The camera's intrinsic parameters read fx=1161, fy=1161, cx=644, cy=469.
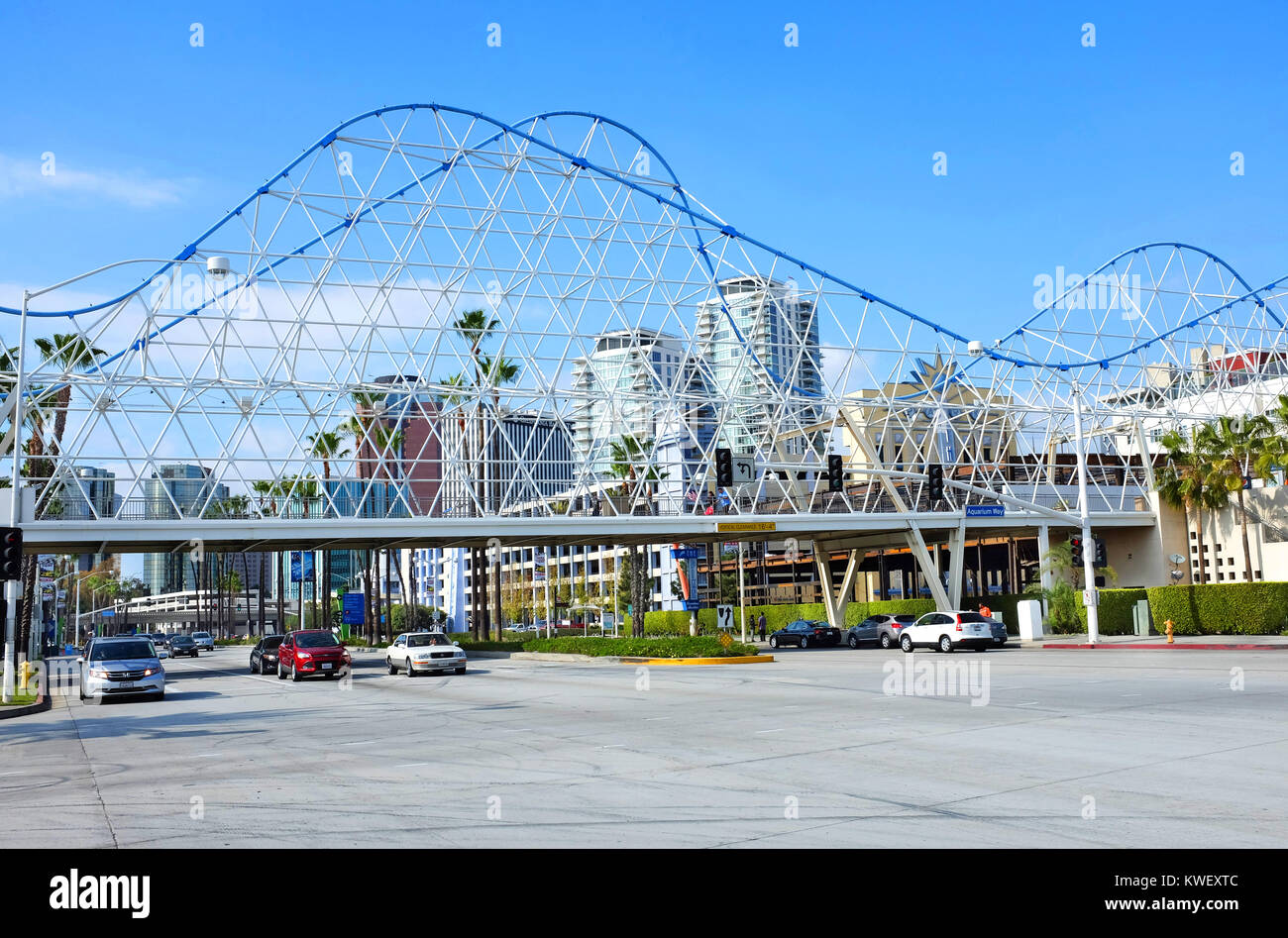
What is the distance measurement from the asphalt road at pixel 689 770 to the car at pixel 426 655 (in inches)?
465

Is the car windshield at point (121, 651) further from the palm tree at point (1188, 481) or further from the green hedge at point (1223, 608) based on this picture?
the palm tree at point (1188, 481)

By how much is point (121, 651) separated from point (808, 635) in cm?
3792

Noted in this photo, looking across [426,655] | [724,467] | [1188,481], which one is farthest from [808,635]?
[724,467]

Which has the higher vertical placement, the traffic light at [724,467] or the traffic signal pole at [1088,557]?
the traffic light at [724,467]

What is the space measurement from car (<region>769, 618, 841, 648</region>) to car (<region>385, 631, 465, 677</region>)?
26.6 meters

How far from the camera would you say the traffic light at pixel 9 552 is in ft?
87.1

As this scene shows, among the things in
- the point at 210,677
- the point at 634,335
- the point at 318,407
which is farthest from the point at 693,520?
the point at 210,677

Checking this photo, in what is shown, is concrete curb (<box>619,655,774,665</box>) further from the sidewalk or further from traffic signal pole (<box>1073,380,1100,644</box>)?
traffic signal pole (<box>1073,380,1100,644</box>)

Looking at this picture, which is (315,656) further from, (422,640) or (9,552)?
(9,552)

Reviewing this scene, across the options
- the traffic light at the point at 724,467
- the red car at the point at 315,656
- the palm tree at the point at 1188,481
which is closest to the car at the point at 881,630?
the palm tree at the point at 1188,481

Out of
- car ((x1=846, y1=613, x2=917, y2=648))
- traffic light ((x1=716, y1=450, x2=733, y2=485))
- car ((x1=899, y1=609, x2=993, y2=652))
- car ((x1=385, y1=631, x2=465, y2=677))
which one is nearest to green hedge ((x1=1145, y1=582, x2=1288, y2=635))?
car ((x1=846, y1=613, x2=917, y2=648))

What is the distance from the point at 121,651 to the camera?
31875 mm

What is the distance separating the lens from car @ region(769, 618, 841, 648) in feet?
202
